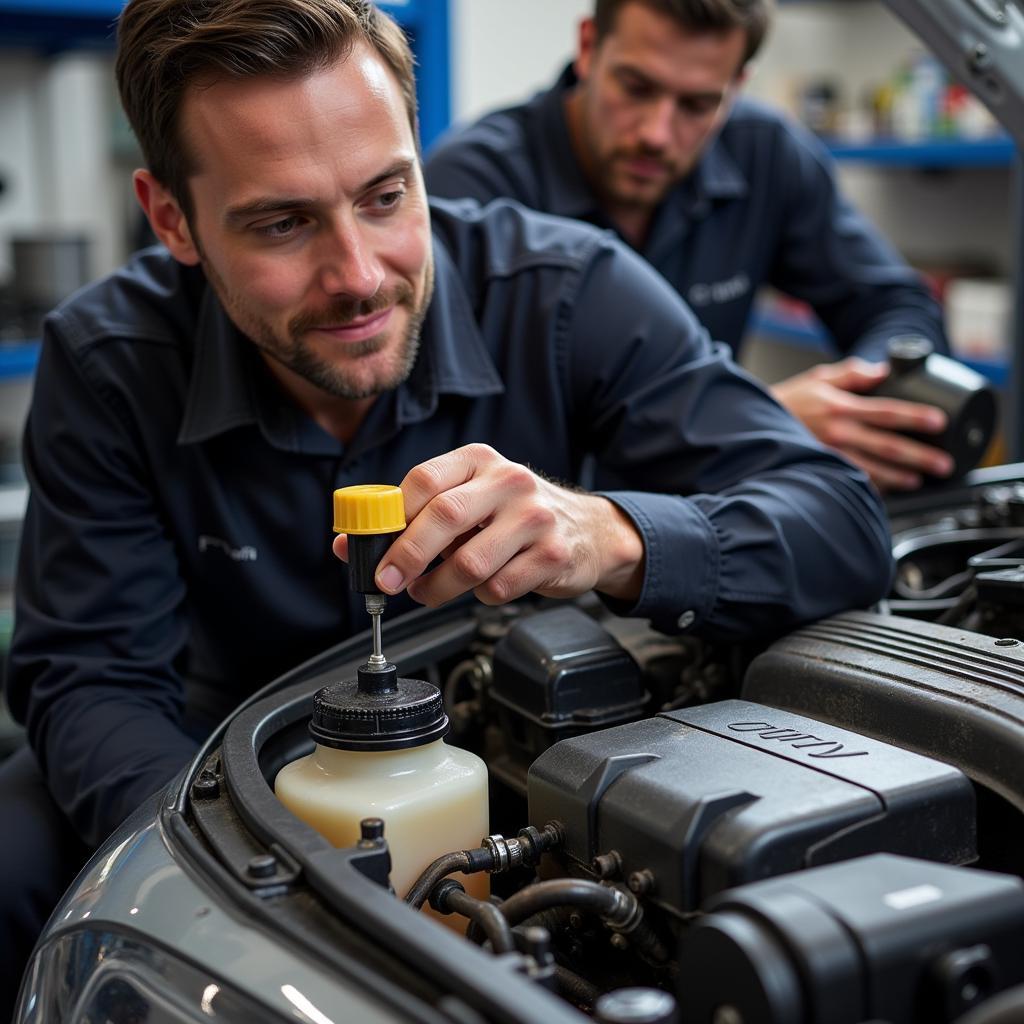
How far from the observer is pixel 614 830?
72cm

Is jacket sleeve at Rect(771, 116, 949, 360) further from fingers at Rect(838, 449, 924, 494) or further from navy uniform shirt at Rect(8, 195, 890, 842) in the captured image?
navy uniform shirt at Rect(8, 195, 890, 842)

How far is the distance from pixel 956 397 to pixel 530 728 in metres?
0.73

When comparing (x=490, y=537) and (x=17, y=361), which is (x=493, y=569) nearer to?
(x=490, y=537)

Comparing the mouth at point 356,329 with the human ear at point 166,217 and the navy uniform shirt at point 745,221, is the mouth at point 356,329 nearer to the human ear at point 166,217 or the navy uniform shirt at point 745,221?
the human ear at point 166,217

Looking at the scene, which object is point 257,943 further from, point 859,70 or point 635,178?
point 859,70

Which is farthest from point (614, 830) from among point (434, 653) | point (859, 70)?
point (859, 70)

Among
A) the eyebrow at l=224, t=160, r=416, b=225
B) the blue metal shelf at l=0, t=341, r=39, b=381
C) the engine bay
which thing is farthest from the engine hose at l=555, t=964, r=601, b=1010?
the blue metal shelf at l=0, t=341, r=39, b=381

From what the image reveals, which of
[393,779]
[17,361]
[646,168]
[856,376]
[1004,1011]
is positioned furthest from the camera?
[17,361]

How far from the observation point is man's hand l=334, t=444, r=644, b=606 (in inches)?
32.6

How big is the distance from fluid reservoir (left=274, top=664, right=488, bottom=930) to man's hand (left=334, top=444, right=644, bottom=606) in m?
0.08

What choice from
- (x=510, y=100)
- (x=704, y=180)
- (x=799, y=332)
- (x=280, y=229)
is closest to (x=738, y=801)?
(x=280, y=229)

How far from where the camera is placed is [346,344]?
114 cm

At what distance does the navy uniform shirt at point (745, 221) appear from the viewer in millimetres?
1987

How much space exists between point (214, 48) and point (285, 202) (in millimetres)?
135
